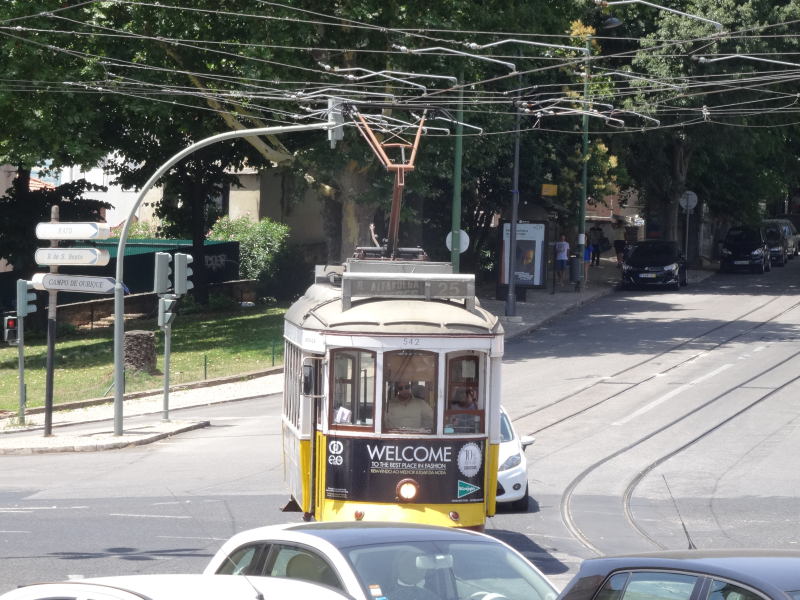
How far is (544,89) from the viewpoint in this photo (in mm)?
34719

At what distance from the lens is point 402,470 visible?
9773 millimetres

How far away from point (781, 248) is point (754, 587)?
1913 inches

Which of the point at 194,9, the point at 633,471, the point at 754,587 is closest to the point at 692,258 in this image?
the point at 194,9

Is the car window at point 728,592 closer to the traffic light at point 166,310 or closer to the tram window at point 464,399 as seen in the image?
the tram window at point 464,399

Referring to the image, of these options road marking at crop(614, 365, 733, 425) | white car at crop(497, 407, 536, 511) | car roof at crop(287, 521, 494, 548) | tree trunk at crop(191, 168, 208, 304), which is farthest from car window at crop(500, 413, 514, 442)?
tree trunk at crop(191, 168, 208, 304)

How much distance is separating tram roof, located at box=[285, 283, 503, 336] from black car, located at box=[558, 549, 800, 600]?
5247 mm

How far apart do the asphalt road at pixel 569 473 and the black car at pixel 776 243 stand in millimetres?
23177

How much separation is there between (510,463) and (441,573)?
24.9 ft

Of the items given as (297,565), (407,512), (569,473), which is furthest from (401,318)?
(569,473)

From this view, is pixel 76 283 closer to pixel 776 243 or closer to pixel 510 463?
pixel 510 463

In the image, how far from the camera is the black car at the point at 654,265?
3806 centimetres

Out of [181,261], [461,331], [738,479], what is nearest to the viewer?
[461,331]

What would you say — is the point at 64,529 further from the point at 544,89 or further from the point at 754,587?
the point at 544,89

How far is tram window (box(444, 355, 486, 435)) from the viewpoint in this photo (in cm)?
1002
